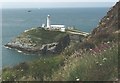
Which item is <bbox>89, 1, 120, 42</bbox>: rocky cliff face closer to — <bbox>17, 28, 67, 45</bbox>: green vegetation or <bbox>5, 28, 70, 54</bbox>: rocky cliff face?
<bbox>5, 28, 70, 54</bbox>: rocky cliff face

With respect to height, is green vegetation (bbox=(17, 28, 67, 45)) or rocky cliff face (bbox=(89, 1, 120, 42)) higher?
rocky cliff face (bbox=(89, 1, 120, 42))

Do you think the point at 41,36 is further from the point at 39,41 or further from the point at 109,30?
the point at 109,30

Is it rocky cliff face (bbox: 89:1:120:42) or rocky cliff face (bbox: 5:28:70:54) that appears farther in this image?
rocky cliff face (bbox: 5:28:70:54)

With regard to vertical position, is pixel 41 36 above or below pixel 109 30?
below

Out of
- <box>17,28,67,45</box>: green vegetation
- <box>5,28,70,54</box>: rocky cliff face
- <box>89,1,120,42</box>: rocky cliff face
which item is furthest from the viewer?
<box>17,28,67,45</box>: green vegetation

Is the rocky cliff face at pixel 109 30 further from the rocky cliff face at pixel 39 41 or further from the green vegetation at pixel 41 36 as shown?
the green vegetation at pixel 41 36

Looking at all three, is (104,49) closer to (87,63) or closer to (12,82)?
(87,63)

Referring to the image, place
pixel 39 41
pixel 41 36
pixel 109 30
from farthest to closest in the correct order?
pixel 41 36
pixel 39 41
pixel 109 30

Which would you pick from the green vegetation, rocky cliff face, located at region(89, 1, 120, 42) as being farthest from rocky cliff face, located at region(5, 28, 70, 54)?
rocky cliff face, located at region(89, 1, 120, 42)

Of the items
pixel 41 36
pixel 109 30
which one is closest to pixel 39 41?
pixel 41 36

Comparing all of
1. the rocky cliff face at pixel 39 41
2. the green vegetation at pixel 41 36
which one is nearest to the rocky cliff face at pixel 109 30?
the rocky cliff face at pixel 39 41

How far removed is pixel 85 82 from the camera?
8.52 meters

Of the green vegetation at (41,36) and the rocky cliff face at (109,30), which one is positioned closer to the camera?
the rocky cliff face at (109,30)

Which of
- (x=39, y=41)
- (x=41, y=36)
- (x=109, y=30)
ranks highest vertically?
(x=109, y=30)
